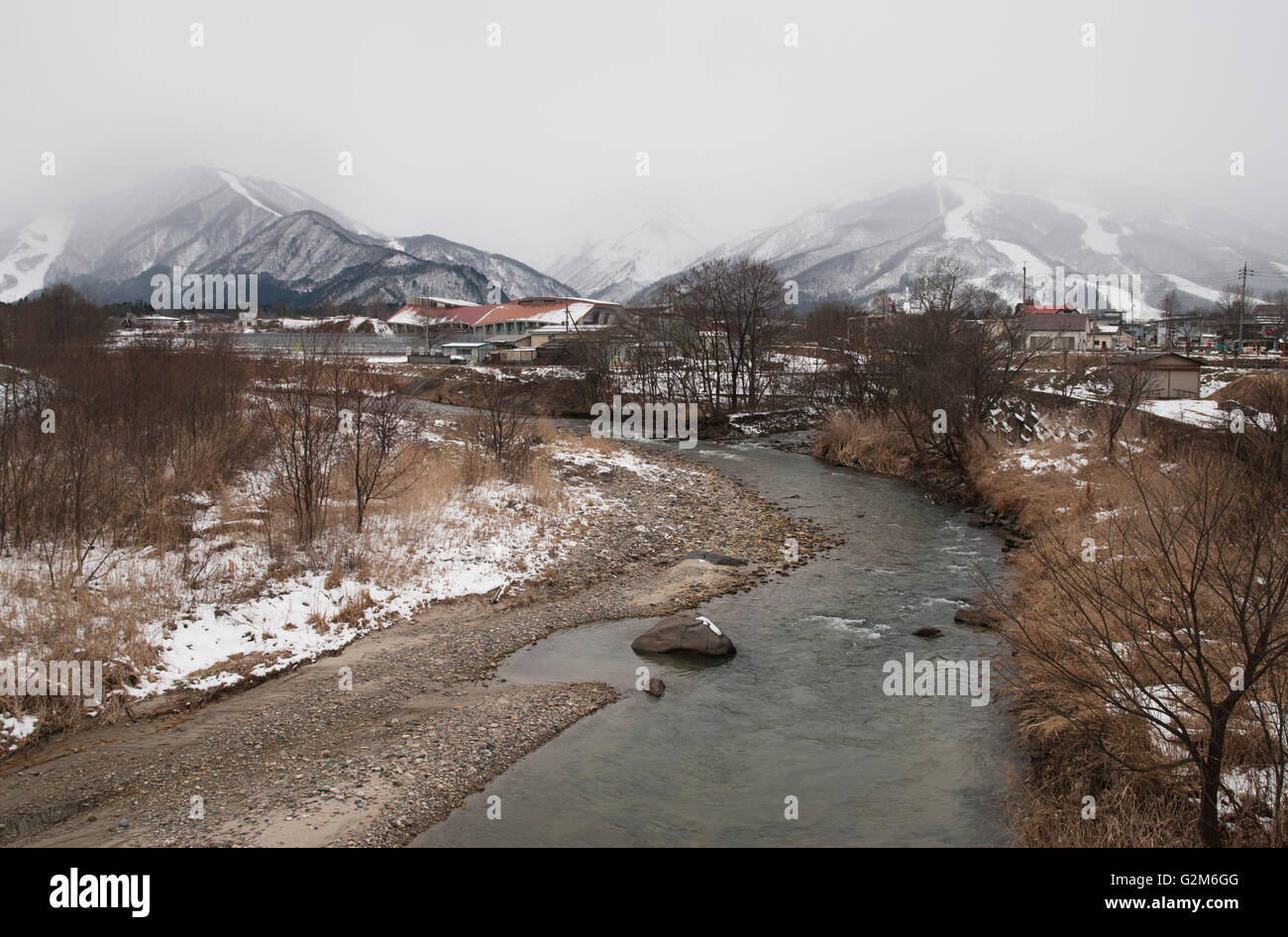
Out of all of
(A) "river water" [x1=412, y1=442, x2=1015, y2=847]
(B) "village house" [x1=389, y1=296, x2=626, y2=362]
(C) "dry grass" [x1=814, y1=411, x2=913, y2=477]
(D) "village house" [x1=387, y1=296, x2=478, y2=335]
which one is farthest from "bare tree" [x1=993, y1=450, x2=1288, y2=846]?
(D) "village house" [x1=387, y1=296, x2=478, y2=335]

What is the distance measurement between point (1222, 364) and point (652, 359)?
48.2m

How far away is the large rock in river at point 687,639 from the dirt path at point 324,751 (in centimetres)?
169

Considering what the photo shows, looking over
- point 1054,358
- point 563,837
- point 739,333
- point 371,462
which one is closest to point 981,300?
point 739,333

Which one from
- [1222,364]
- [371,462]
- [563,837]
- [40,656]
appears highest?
[1222,364]

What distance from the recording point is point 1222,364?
65.1 metres

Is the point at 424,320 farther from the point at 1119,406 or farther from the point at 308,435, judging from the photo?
the point at 308,435

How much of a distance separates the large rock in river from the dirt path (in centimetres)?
169

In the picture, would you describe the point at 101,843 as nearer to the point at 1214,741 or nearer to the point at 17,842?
the point at 17,842

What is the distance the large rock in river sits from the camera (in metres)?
13.7

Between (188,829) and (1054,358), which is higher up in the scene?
(1054,358)

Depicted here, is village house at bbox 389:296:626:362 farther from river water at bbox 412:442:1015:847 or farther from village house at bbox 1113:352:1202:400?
river water at bbox 412:442:1015:847

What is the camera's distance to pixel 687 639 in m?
13.9

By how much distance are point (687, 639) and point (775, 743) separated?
348 centimetres
